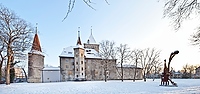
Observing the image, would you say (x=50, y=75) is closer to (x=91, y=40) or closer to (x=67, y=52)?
(x=67, y=52)

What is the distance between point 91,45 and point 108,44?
21779 mm

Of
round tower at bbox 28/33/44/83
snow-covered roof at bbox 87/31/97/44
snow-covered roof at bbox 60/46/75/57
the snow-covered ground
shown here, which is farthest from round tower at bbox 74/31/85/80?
the snow-covered ground

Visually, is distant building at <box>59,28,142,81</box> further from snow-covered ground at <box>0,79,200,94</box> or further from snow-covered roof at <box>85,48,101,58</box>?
snow-covered ground at <box>0,79,200,94</box>

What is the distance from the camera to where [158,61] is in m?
51.8

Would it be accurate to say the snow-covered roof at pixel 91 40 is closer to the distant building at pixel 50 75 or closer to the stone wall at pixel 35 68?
the distant building at pixel 50 75

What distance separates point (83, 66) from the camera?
179 ft

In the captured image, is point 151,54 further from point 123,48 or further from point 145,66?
point 123,48

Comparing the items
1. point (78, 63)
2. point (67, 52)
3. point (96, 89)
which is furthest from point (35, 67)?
point (96, 89)

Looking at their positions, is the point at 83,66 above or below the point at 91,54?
below

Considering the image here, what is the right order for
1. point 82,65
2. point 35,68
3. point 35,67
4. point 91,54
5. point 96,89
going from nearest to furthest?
point 96,89 < point 35,68 < point 35,67 < point 82,65 < point 91,54

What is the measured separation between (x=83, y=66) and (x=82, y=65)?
47 centimetres

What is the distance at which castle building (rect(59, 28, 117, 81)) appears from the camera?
175 feet

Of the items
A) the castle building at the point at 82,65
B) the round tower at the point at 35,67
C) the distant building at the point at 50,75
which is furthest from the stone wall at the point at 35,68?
the castle building at the point at 82,65

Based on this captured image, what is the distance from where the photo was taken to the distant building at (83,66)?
53.3m
